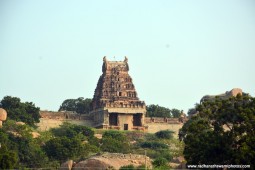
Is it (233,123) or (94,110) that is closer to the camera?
(233,123)

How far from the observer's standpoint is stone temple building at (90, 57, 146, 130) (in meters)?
102

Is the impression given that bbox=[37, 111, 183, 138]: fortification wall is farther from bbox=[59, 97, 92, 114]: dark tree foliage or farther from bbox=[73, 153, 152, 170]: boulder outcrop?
bbox=[73, 153, 152, 170]: boulder outcrop

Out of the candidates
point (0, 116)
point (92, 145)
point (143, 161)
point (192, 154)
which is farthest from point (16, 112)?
point (192, 154)

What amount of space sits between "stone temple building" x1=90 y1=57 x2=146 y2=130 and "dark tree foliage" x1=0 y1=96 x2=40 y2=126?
8997 mm

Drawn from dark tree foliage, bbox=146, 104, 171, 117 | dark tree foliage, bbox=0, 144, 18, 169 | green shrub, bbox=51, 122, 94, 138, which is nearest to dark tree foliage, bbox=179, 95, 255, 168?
dark tree foliage, bbox=0, 144, 18, 169

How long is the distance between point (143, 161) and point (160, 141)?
35774mm

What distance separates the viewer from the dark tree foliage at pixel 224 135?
4966cm

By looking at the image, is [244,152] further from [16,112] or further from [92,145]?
[16,112]

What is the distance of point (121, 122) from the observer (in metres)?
102

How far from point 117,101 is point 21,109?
1504 cm

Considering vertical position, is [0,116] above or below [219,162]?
above

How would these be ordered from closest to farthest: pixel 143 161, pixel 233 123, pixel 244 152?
1. pixel 244 152
2. pixel 233 123
3. pixel 143 161

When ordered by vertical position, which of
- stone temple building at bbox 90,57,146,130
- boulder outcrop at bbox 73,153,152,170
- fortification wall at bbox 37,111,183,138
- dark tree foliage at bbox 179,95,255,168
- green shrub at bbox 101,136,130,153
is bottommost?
boulder outcrop at bbox 73,153,152,170

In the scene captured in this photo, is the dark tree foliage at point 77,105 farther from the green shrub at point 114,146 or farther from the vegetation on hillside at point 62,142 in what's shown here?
the green shrub at point 114,146
